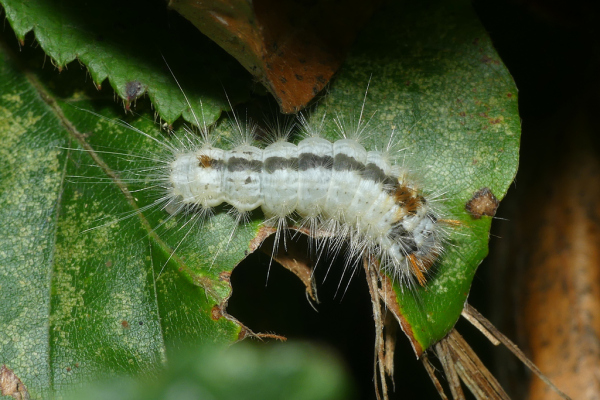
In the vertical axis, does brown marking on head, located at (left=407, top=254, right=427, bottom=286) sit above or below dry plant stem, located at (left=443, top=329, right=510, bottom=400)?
above

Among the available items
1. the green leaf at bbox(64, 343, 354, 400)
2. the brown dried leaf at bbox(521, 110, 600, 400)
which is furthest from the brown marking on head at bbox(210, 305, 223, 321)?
the brown dried leaf at bbox(521, 110, 600, 400)

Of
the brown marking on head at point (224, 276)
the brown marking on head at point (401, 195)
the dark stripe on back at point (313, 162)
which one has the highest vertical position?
the brown marking on head at point (401, 195)

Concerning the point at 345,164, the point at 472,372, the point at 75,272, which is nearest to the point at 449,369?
the point at 472,372

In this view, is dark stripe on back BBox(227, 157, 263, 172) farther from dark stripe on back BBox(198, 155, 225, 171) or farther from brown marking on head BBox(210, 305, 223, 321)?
brown marking on head BBox(210, 305, 223, 321)

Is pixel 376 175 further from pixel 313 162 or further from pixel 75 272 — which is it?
pixel 75 272

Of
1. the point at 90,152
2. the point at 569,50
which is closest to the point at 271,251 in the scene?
the point at 90,152

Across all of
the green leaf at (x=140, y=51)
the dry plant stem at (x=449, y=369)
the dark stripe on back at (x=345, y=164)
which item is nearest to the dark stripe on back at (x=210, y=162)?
the green leaf at (x=140, y=51)

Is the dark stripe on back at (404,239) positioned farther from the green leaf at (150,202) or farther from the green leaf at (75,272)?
the green leaf at (75,272)

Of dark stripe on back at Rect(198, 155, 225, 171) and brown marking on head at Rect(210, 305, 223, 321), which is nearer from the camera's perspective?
brown marking on head at Rect(210, 305, 223, 321)
